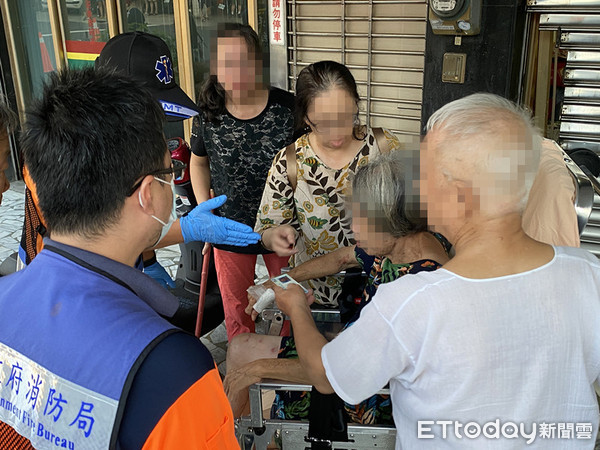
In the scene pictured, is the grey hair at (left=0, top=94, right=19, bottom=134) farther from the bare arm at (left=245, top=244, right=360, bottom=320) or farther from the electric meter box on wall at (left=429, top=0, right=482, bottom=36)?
the electric meter box on wall at (left=429, top=0, right=482, bottom=36)

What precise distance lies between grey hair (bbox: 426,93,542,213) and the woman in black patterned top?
1655 millimetres

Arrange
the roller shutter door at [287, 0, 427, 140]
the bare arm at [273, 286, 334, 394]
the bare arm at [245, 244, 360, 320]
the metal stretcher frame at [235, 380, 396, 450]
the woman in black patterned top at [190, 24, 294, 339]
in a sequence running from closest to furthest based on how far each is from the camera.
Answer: the bare arm at [273, 286, 334, 394] < the metal stretcher frame at [235, 380, 396, 450] < the bare arm at [245, 244, 360, 320] < the woman in black patterned top at [190, 24, 294, 339] < the roller shutter door at [287, 0, 427, 140]

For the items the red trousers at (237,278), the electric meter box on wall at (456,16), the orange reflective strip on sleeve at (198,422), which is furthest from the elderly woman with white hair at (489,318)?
the electric meter box on wall at (456,16)

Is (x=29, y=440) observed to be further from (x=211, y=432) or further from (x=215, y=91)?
(x=215, y=91)

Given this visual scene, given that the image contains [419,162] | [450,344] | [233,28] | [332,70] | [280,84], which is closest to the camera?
[450,344]

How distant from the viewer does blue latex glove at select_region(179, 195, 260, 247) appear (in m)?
2.44

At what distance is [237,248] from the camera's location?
3.04 m

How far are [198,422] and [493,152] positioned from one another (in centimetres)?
90

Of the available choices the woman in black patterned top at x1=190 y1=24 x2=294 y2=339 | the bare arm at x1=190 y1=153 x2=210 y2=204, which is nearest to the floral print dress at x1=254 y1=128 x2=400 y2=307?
the woman in black patterned top at x1=190 y1=24 x2=294 y2=339

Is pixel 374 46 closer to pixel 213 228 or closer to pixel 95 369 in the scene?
pixel 213 228

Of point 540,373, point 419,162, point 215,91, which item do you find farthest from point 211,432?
point 215,91

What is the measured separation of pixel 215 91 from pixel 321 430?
192cm

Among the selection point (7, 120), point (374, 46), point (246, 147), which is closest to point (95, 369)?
point (7, 120)

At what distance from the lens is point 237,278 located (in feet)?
10.4
